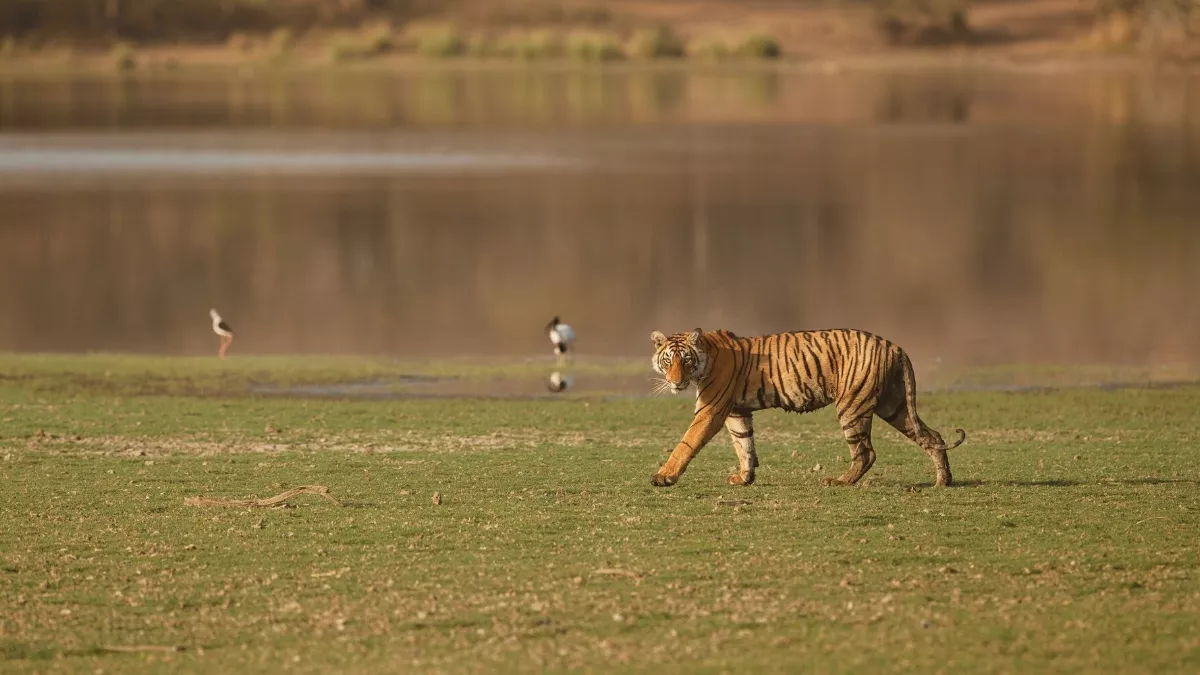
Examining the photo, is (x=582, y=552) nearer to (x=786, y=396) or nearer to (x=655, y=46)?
(x=786, y=396)

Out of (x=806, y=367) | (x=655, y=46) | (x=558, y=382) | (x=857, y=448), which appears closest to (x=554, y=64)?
(x=655, y=46)

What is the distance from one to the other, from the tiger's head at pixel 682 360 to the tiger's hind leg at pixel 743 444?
0.53m

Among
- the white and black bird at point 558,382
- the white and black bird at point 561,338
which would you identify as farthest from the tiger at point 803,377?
the white and black bird at point 561,338

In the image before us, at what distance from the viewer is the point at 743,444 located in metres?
13.1

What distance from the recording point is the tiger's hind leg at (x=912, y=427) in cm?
1276

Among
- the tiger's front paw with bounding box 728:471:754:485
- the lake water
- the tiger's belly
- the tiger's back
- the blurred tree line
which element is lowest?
the lake water

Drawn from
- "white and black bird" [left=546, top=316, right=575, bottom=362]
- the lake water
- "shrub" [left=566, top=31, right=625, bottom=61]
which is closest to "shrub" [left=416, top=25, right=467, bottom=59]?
"shrub" [left=566, top=31, right=625, bottom=61]

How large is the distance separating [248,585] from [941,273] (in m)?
27.3

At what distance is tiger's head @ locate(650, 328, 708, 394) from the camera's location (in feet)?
40.7

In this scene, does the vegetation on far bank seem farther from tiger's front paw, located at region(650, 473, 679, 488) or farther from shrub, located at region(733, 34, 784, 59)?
tiger's front paw, located at region(650, 473, 679, 488)

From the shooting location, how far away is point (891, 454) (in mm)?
15312

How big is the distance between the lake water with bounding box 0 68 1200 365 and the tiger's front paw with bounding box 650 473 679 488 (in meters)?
12.3

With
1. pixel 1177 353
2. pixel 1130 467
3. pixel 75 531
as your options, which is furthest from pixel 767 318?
pixel 75 531

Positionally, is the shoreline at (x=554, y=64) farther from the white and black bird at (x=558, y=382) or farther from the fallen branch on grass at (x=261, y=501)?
the fallen branch on grass at (x=261, y=501)
